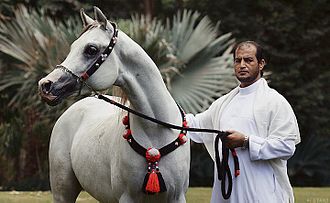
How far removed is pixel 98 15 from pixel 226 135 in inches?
44.7

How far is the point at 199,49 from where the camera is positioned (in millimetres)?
12945

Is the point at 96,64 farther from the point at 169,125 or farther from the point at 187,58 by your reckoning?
the point at 187,58

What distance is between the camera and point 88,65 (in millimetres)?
4656

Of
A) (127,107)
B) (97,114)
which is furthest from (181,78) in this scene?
(127,107)

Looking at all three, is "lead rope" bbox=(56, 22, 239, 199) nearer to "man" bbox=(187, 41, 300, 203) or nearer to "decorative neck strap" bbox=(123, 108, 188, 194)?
"man" bbox=(187, 41, 300, 203)

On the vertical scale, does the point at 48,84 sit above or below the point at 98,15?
below

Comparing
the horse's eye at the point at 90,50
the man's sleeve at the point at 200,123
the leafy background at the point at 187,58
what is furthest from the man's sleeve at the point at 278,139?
the leafy background at the point at 187,58

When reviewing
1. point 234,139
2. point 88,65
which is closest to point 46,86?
point 88,65

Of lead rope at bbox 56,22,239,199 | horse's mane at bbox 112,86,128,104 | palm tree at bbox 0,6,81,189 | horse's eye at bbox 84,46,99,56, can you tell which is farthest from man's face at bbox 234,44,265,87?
palm tree at bbox 0,6,81,189

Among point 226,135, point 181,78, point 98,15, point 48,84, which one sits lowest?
point 181,78

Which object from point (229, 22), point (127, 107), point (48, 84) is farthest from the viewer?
point (229, 22)

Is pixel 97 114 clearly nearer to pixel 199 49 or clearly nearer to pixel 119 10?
pixel 199 49

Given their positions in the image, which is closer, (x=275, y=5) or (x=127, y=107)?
(x=127, y=107)

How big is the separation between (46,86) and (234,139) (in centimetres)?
124
